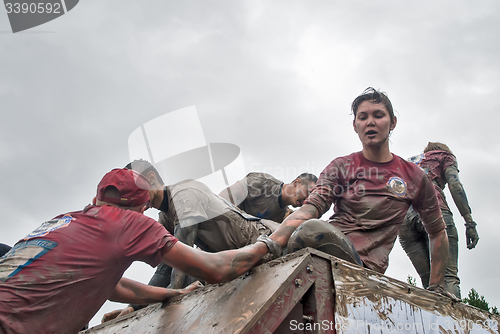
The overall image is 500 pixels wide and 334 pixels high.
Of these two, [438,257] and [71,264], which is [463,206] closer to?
[438,257]

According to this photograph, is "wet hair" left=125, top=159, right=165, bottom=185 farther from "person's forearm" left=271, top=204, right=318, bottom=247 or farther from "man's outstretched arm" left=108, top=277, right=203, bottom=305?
"person's forearm" left=271, top=204, right=318, bottom=247

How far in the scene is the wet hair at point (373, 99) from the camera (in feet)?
9.78

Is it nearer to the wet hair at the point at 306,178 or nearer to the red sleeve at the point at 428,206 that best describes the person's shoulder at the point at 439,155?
the wet hair at the point at 306,178

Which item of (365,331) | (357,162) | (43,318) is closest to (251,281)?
(365,331)

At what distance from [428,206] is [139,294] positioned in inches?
77.1

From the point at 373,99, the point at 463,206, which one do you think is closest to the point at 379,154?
the point at 373,99

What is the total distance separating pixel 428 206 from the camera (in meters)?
2.86

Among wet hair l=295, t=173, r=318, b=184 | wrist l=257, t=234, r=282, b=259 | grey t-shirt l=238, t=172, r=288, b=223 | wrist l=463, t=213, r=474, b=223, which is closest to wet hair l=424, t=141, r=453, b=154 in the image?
wrist l=463, t=213, r=474, b=223

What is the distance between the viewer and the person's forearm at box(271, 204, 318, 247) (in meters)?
2.42

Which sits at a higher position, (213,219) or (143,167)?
(143,167)

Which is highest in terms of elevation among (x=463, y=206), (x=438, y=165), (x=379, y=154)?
(x=438, y=165)

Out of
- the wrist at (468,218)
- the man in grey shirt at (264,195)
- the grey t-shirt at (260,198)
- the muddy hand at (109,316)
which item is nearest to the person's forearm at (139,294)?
the muddy hand at (109,316)

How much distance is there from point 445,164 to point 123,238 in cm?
422

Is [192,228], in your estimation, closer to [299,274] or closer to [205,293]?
[205,293]
